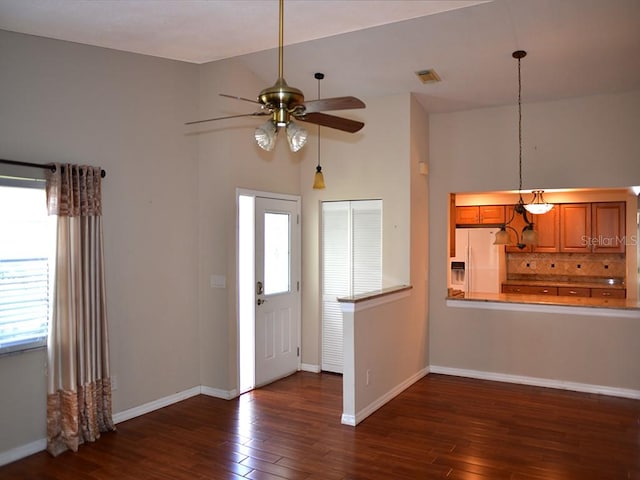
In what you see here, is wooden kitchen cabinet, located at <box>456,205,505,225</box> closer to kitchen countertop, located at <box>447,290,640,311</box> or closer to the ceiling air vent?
kitchen countertop, located at <box>447,290,640,311</box>

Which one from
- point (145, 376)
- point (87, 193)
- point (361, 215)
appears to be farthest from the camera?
point (361, 215)

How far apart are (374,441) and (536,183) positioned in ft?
11.2

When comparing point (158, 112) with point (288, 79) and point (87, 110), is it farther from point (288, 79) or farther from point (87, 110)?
Answer: point (288, 79)

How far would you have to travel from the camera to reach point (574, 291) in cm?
690

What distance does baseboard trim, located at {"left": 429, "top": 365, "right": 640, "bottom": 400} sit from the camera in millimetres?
5027

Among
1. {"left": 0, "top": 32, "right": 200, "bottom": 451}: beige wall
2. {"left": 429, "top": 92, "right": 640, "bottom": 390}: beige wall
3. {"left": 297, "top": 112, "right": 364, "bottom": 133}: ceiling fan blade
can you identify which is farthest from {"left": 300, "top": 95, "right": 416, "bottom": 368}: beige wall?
{"left": 297, "top": 112, "right": 364, "bottom": 133}: ceiling fan blade

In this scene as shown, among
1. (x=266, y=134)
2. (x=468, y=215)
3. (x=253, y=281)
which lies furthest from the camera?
(x=468, y=215)

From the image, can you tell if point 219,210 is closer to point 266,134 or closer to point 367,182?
point 367,182

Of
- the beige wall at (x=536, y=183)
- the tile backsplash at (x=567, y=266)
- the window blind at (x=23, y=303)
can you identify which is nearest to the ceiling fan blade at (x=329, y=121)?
the window blind at (x=23, y=303)

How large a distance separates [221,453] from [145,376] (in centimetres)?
127

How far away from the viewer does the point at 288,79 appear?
536cm

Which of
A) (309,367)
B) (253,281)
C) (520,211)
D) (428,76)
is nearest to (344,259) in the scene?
(253,281)

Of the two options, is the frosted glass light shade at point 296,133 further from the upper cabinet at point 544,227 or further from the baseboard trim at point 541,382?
the upper cabinet at point 544,227

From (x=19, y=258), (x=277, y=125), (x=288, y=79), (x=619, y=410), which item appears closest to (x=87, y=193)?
(x=19, y=258)
